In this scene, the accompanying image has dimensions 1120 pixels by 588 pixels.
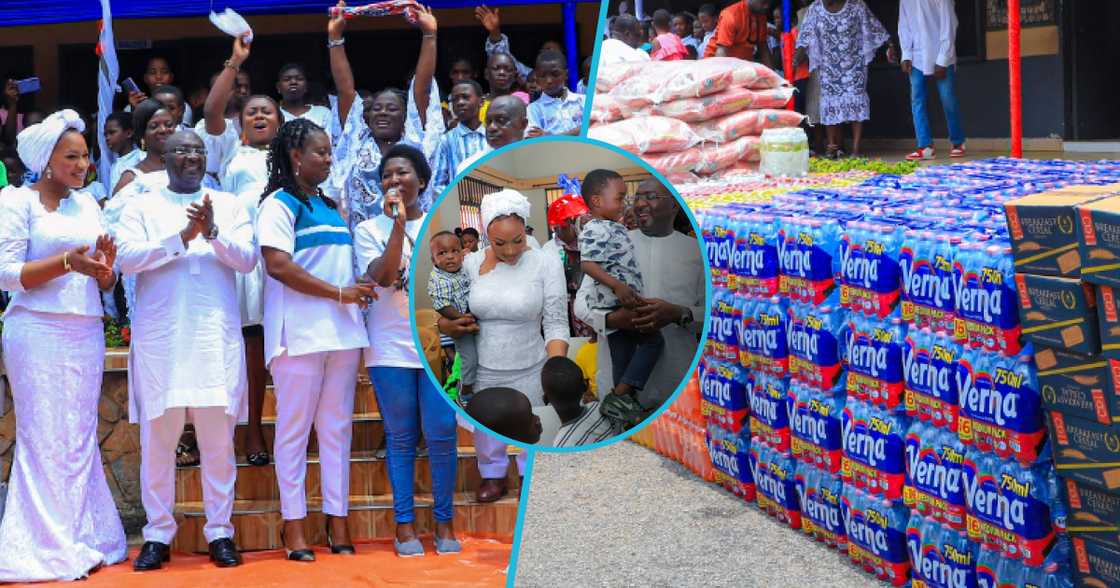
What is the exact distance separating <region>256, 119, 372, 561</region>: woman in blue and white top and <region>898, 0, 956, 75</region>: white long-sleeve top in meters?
6.23

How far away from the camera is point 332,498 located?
235 inches

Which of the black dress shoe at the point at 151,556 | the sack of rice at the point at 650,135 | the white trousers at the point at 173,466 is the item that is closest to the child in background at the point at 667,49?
the sack of rice at the point at 650,135

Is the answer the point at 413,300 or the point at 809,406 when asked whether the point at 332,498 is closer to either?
the point at 809,406

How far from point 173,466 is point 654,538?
1.95m

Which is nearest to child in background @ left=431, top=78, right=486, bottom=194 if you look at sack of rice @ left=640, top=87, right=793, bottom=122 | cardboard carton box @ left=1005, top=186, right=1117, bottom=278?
sack of rice @ left=640, top=87, right=793, bottom=122

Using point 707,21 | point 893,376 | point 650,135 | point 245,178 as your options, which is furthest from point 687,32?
point 893,376

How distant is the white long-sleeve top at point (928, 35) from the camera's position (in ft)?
35.4

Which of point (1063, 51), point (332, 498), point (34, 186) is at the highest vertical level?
point (1063, 51)

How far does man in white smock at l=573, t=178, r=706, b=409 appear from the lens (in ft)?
7.63

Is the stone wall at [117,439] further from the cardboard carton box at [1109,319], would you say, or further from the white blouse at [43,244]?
the cardboard carton box at [1109,319]

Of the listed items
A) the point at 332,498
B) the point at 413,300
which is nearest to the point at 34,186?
the point at 332,498

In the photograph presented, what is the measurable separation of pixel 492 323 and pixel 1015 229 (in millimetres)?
2143

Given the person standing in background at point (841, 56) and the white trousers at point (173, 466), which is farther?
the person standing in background at point (841, 56)

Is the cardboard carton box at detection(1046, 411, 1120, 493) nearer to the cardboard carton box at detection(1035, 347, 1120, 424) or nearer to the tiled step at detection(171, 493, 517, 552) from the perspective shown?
the cardboard carton box at detection(1035, 347, 1120, 424)
